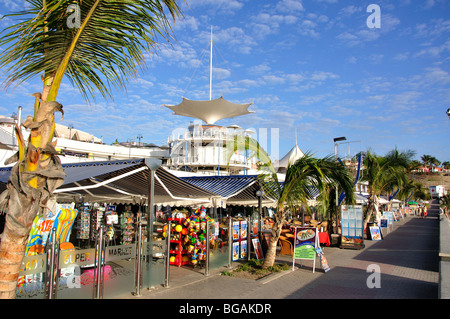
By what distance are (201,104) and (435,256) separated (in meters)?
31.8

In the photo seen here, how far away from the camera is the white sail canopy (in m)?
41.8

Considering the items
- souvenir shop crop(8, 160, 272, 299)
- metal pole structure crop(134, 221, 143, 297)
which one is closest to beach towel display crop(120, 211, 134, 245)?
souvenir shop crop(8, 160, 272, 299)

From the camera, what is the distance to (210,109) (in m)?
42.8

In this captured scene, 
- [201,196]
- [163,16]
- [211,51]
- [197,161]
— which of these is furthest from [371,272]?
[211,51]

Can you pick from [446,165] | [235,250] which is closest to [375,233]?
[235,250]

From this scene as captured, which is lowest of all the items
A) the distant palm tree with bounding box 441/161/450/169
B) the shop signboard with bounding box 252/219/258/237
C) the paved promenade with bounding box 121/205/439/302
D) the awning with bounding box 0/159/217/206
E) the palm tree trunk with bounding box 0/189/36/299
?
the paved promenade with bounding box 121/205/439/302

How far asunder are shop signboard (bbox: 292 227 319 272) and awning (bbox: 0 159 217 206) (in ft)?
9.70

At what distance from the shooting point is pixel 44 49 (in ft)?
12.6

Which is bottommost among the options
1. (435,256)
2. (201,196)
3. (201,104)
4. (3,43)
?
(435,256)

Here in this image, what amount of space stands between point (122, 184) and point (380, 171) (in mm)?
17042

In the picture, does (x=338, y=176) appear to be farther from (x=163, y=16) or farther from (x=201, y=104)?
(x=201, y=104)

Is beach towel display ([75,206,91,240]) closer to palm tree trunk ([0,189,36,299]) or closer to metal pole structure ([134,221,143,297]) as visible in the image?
metal pole structure ([134,221,143,297])

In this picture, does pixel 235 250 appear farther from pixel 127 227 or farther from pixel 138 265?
pixel 138 265
